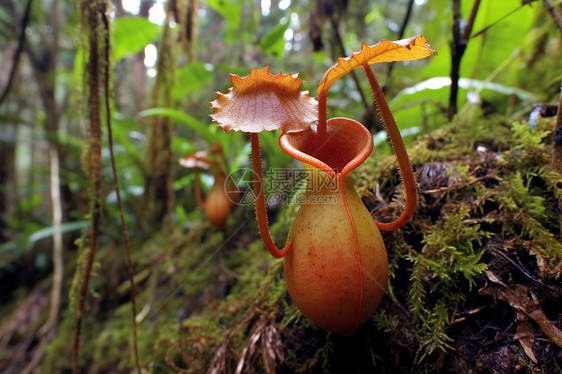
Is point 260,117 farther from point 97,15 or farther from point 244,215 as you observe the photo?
point 244,215

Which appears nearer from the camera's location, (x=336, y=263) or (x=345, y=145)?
(x=336, y=263)

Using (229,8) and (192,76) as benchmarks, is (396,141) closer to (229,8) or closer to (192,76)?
(192,76)

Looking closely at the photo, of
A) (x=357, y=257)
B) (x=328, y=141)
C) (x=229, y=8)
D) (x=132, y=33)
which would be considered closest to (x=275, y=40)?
(x=229, y=8)

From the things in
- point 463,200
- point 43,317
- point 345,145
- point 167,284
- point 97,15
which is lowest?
point 43,317

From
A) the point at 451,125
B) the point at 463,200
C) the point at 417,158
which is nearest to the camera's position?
the point at 463,200

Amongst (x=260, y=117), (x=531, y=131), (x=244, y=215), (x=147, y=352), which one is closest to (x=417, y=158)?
(x=531, y=131)
